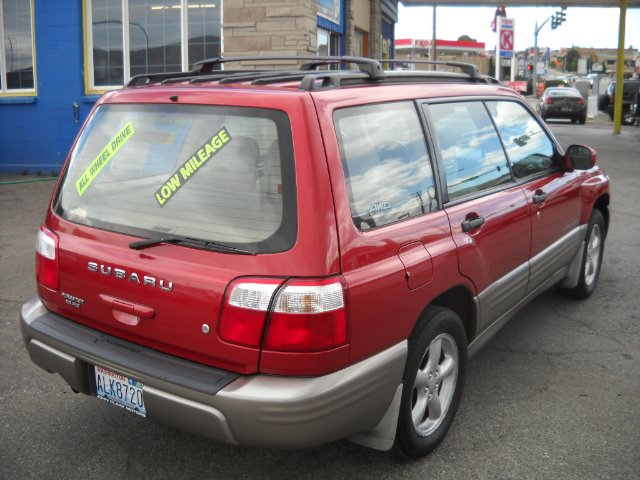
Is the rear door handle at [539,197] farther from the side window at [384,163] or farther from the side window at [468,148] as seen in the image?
the side window at [384,163]

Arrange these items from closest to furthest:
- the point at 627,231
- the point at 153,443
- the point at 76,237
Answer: the point at 76,237 < the point at 153,443 < the point at 627,231

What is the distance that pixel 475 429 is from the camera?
3439 millimetres

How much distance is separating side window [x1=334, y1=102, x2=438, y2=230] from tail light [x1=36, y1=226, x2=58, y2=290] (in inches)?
53.7

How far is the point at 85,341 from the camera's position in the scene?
2932 millimetres

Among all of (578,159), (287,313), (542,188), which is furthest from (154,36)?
(287,313)

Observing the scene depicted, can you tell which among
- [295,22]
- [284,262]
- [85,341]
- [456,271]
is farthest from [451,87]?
[295,22]

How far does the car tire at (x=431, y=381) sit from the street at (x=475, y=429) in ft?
0.39

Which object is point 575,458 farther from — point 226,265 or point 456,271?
point 226,265

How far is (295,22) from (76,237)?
7993 mm

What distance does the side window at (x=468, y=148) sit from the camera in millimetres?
3387

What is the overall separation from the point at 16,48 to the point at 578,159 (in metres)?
10.5

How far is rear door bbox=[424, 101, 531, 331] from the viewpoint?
333 cm

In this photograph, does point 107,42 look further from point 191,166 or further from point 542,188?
point 191,166

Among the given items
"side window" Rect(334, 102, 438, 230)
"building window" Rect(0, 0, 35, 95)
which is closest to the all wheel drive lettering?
"side window" Rect(334, 102, 438, 230)
